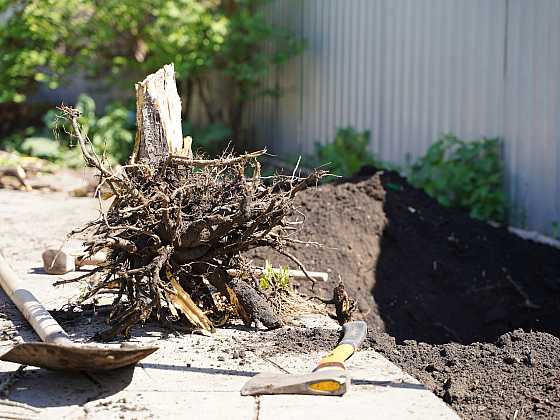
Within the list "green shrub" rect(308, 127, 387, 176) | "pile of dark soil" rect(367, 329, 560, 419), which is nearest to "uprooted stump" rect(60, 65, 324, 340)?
"pile of dark soil" rect(367, 329, 560, 419)

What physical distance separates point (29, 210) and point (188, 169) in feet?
15.4

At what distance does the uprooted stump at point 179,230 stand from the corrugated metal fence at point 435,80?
146 inches

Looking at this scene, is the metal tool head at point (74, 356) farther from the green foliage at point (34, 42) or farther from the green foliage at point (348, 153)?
the green foliage at point (34, 42)

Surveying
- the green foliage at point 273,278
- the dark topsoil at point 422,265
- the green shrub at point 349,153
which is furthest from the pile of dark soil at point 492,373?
the green shrub at point 349,153

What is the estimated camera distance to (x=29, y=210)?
9.11 m

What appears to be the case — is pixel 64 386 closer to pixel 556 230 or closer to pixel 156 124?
pixel 156 124

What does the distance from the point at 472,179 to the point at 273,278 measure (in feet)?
11.8

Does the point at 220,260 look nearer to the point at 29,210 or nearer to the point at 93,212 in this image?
the point at 93,212

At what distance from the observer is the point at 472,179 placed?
8336mm

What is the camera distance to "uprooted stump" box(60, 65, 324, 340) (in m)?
4.52

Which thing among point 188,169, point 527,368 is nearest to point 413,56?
point 188,169

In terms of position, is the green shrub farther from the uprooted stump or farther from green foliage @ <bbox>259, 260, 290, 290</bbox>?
the uprooted stump

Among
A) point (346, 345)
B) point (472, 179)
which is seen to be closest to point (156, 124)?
point (346, 345)

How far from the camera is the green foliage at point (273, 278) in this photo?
521 cm
